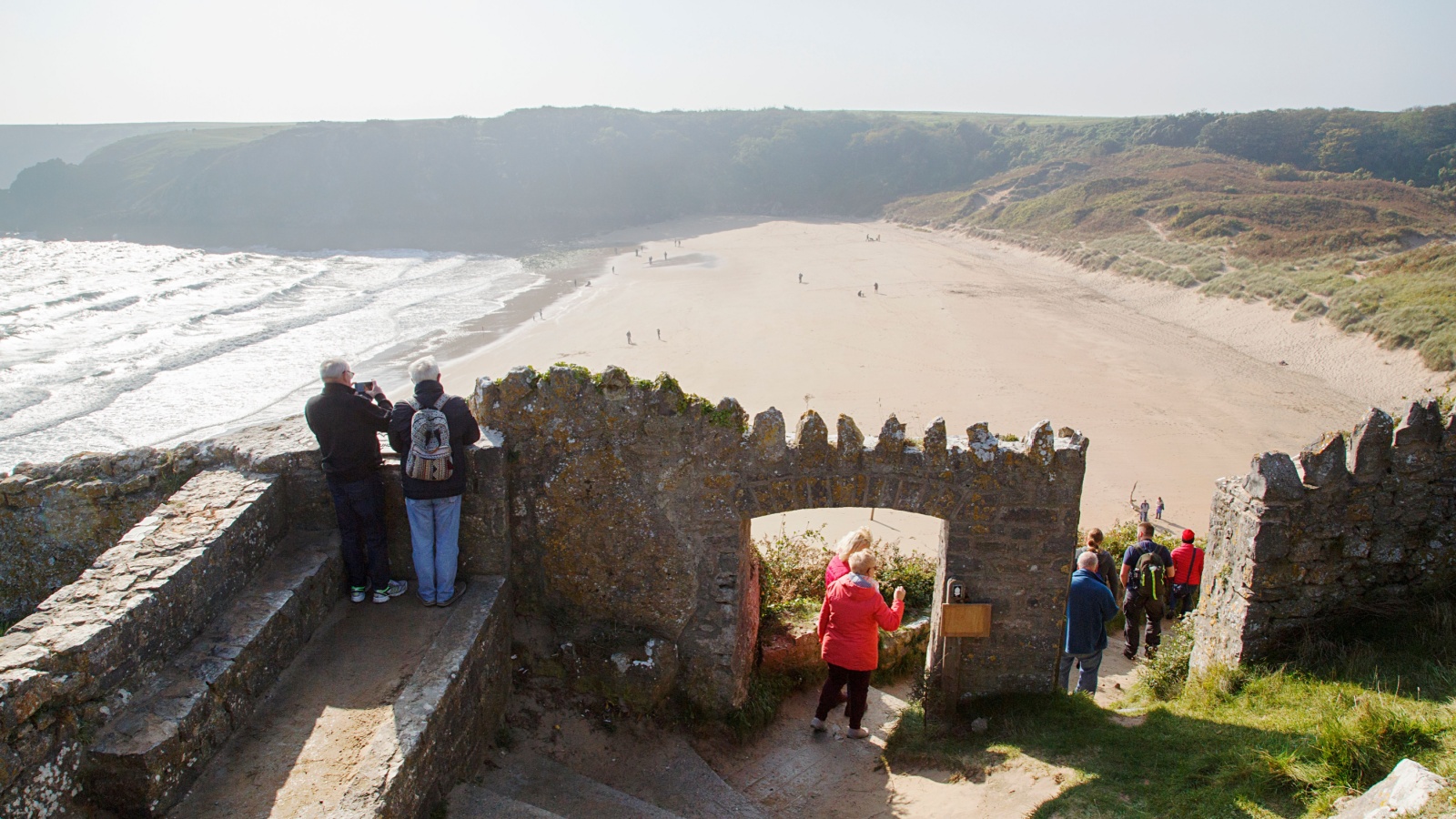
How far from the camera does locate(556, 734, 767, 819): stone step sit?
212 inches

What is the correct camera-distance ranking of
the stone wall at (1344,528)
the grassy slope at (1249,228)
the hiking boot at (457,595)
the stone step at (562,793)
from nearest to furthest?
the stone step at (562,793) < the hiking boot at (457,595) < the stone wall at (1344,528) < the grassy slope at (1249,228)

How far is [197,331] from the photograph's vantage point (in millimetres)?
29188

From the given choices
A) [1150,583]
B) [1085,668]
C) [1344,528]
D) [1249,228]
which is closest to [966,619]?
[1085,668]

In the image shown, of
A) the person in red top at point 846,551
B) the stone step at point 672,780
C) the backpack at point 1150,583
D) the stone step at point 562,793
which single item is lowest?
the stone step at point 672,780

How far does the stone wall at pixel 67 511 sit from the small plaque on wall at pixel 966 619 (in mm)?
5345

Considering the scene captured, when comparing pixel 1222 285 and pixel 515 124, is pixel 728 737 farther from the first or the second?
pixel 515 124

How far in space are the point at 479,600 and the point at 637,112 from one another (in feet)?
329

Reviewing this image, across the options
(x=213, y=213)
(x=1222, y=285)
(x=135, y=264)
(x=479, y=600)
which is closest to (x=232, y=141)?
(x=213, y=213)

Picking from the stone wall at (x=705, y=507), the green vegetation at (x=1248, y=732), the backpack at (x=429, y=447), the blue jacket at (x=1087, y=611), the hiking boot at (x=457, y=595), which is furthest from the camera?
the blue jacket at (x=1087, y=611)

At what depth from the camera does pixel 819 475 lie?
576 centimetres

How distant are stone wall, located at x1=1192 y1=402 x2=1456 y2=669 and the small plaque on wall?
1791 millimetres

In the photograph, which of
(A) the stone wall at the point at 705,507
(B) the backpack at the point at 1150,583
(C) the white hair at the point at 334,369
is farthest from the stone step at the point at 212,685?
(B) the backpack at the point at 1150,583

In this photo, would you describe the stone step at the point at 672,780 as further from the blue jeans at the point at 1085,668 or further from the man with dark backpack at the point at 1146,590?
the man with dark backpack at the point at 1146,590

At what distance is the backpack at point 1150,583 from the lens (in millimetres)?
7758
